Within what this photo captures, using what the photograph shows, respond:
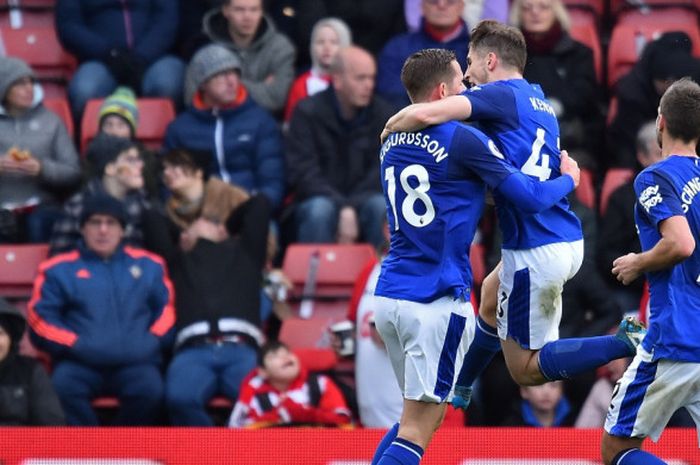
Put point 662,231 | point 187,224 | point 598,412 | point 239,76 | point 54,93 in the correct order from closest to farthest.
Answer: point 662,231, point 598,412, point 187,224, point 239,76, point 54,93

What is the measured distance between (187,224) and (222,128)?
83 cm

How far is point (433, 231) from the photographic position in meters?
7.30

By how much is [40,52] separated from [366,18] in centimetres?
233

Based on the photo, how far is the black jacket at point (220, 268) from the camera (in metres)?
10.5

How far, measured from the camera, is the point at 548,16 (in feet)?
37.8

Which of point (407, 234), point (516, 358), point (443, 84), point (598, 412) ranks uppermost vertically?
point (443, 84)

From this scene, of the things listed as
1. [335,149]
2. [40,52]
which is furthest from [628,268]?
[40,52]

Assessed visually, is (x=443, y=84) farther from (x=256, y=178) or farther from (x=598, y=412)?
(x=256, y=178)

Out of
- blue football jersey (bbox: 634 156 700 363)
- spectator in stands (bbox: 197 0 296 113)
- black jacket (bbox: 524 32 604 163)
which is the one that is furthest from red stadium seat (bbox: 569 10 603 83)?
blue football jersey (bbox: 634 156 700 363)

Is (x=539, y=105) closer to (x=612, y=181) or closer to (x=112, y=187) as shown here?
(x=612, y=181)

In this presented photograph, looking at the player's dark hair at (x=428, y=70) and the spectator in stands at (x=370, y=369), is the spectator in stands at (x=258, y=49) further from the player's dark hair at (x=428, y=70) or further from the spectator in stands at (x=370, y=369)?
the player's dark hair at (x=428, y=70)

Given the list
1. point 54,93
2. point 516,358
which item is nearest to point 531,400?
point 516,358

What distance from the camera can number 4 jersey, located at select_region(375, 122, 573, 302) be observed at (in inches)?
286

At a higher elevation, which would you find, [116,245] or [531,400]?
[116,245]
